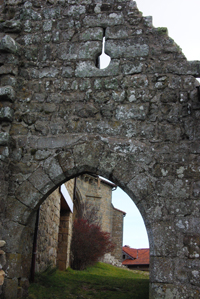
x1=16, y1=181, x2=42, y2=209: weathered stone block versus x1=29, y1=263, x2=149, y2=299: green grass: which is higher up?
x1=16, y1=181, x2=42, y2=209: weathered stone block

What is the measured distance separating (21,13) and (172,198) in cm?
339

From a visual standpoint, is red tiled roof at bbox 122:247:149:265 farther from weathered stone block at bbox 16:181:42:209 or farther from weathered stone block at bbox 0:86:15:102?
weathered stone block at bbox 0:86:15:102

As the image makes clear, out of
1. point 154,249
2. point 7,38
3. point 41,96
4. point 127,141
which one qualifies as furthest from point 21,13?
point 154,249

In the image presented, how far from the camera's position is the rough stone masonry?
12.6ft

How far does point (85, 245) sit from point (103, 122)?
9435 mm

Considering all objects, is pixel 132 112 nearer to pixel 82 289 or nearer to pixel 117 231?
pixel 82 289

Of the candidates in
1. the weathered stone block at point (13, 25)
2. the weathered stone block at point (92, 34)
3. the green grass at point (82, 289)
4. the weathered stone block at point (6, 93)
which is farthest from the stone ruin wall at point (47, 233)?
the weathered stone block at point (92, 34)

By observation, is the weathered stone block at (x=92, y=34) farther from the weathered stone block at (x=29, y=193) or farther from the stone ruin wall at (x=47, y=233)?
the stone ruin wall at (x=47, y=233)

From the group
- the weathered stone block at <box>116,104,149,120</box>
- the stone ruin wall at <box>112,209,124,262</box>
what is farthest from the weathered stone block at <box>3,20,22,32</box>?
the stone ruin wall at <box>112,209,124,262</box>

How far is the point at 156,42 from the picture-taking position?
176 inches

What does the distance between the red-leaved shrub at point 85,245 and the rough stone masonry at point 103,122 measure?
27.1 ft

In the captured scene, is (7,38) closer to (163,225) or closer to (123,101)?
(123,101)

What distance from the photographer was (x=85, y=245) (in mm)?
12867

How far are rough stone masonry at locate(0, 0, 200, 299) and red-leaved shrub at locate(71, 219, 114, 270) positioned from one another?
27.1ft
